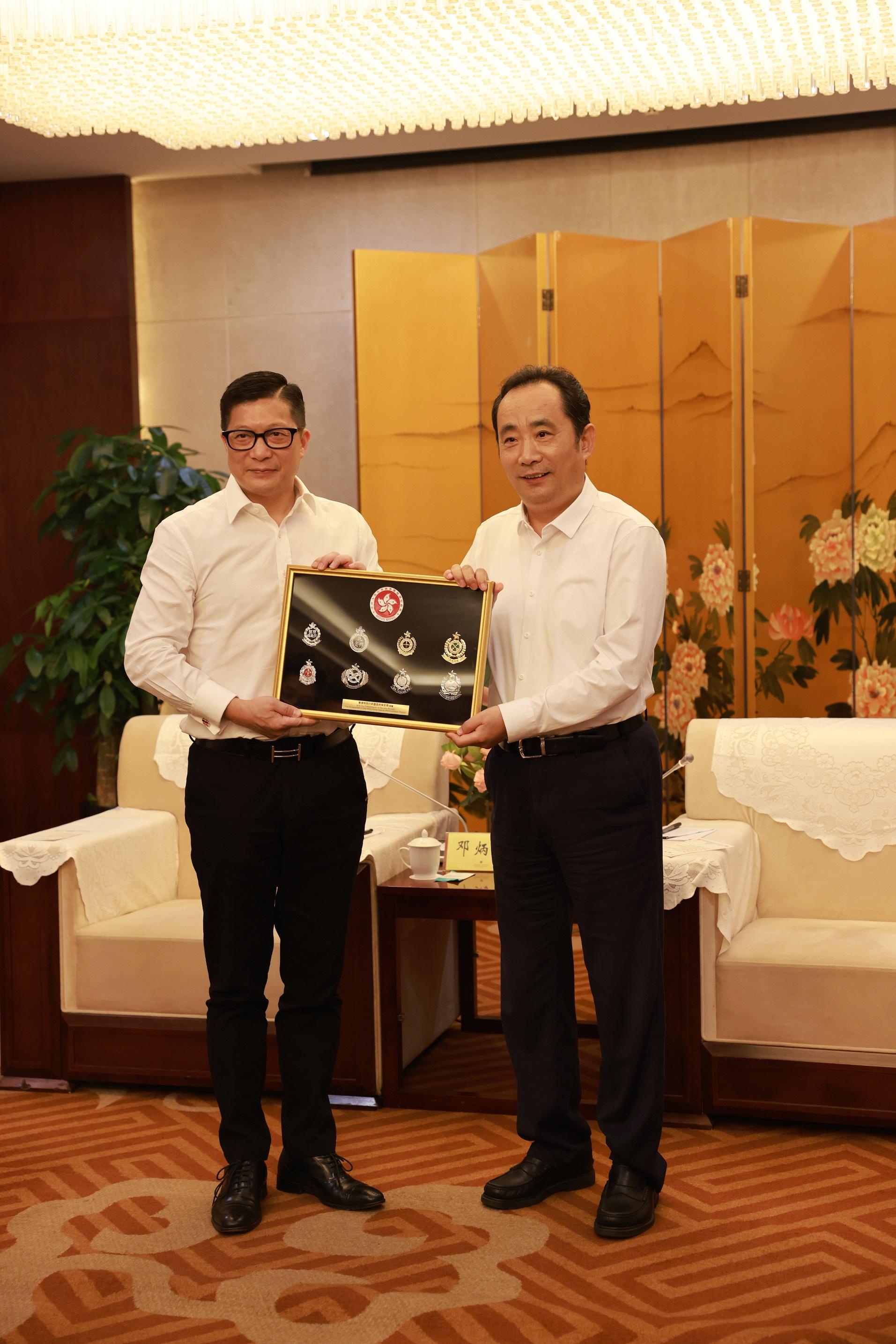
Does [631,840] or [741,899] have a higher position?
[631,840]

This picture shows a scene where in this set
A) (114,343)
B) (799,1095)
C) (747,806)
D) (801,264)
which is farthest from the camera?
(114,343)

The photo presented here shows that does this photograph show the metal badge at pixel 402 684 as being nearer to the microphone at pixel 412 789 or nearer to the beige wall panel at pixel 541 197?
the microphone at pixel 412 789

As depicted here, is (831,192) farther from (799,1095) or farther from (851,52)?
(799,1095)

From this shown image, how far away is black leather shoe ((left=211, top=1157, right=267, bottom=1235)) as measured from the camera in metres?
2.61

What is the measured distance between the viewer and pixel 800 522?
15.7ft

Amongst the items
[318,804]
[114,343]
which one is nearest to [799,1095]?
[318,804]

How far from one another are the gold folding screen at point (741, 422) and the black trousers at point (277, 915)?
243 cm

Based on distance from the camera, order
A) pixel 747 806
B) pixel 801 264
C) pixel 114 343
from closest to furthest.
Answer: pixel 747 806, pixel 801 264, pixel 114 343

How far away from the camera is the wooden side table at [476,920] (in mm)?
3090

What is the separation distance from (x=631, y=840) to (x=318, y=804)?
0.62 m

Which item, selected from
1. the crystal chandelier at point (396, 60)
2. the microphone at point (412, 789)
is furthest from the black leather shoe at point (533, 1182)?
the crystal chandelier at point (396, 60)

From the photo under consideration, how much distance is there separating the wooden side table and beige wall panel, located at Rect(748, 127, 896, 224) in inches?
136

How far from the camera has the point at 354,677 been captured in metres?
2.65

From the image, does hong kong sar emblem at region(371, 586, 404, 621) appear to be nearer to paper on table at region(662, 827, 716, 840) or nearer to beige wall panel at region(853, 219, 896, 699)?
paper on table at region(662, 827, 716, 840)
